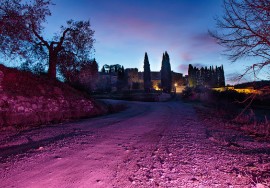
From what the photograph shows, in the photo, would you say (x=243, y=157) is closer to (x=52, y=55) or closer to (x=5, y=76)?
(x=5, y=76)

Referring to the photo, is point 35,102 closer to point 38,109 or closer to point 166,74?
point 38,109

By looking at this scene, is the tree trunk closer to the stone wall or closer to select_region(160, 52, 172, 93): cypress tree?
the stone wall

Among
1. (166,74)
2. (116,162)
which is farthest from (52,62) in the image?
(166,74)

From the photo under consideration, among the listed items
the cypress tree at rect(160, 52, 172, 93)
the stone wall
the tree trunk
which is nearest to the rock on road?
the stone wall

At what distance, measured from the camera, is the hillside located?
9039mm

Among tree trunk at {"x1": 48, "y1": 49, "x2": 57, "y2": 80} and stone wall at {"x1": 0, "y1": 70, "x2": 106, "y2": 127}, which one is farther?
tree trunk at {"x1": 48, "y1": 49, "x2": 57, "y2": 80}

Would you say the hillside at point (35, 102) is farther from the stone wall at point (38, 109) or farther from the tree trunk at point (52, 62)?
the tree trunk at point (52, 62)

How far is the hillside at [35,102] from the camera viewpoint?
9.04m

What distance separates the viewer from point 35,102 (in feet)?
33.7

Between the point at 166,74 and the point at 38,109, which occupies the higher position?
the point at 166,74

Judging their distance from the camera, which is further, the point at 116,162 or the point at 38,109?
the point at 38,109

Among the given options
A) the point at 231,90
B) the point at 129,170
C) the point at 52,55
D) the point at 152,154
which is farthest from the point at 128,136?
the point at 231,90

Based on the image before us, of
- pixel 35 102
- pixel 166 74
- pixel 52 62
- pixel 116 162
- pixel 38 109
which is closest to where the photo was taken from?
pixel 116 162

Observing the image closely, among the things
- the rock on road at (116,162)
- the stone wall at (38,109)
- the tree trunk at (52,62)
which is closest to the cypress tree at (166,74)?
the tree trunk at (52,62)
